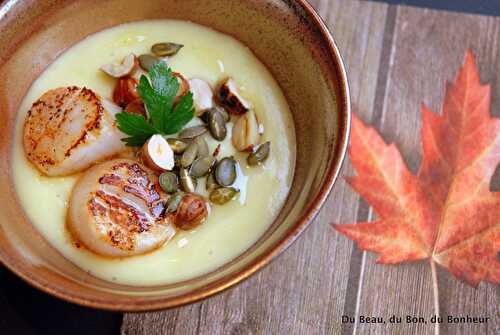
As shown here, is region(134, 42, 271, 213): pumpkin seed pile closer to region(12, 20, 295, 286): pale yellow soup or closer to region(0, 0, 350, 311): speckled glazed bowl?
region(12, 20, 295, 286): pale yellow soup

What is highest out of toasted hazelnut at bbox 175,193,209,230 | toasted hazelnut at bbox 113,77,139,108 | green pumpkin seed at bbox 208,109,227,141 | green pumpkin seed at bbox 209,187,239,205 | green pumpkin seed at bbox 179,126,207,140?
toasted hazelnut at bbox 113,77,139,108

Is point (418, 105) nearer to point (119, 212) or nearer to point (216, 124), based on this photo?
point (216, 124)

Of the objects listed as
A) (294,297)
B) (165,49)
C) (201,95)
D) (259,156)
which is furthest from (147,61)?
(294,297)

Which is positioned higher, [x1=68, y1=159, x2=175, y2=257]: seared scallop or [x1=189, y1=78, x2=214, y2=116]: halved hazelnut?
[x1=189, y1=78, x2=214, y2=116]: halved hazelnut

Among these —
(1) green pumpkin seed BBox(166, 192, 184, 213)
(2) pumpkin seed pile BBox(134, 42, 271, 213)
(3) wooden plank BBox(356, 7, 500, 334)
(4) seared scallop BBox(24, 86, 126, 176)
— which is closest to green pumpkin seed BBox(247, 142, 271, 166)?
(2) pumpkin seed pile BBox(134, 42, 271, 213)

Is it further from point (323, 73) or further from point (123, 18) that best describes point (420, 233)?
point (123, 18)

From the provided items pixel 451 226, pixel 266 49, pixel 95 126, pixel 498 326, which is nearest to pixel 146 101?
pixel 95 126
